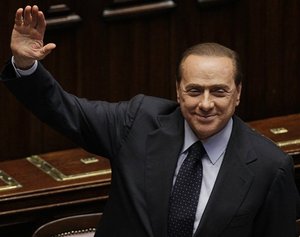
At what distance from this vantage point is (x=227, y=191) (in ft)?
10.3

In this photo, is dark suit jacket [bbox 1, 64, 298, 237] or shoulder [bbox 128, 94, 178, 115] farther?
shoulder [bbox 128, 94, 178, 115]

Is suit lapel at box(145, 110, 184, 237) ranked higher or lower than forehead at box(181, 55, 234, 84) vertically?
lower

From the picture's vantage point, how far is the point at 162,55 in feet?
14.9

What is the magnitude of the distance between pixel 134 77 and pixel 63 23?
0.37 meters

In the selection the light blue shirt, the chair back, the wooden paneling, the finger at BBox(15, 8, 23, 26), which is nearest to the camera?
the finger at BBox(15, 8, 23, 26)

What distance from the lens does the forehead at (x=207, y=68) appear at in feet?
10.1

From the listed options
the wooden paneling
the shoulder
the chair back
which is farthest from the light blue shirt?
the wooden paneling

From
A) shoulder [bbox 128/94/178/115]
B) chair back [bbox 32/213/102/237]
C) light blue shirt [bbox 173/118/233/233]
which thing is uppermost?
shoulder [bbox 128/94/178/115]

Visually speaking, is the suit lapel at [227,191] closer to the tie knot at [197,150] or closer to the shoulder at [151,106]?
the tie knot at [197,150]

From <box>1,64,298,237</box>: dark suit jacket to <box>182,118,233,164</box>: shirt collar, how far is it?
17 mm

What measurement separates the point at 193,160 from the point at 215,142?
77 mm

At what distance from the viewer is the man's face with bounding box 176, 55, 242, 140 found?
3092 mm

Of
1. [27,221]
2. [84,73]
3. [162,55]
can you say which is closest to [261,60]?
[162,55]

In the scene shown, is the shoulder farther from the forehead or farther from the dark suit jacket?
the forehead
